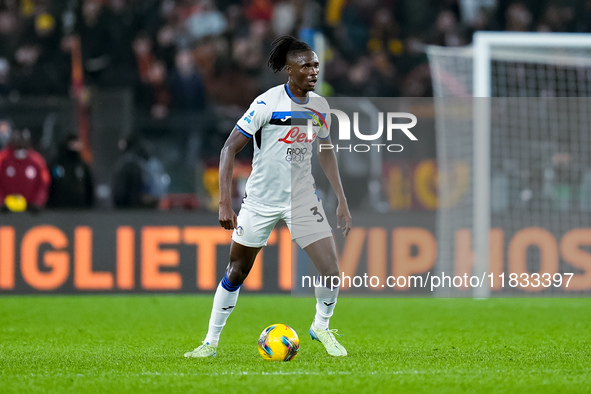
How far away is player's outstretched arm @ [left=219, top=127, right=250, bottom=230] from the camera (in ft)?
21.0

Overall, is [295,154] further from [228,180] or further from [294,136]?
[228,180]

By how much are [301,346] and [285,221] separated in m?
1.30

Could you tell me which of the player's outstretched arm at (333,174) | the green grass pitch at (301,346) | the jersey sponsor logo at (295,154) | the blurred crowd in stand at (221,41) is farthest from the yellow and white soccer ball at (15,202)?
the jersey sponsor logo at (295,154)

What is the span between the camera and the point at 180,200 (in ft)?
39.8

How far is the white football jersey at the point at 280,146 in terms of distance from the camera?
666 centimetres

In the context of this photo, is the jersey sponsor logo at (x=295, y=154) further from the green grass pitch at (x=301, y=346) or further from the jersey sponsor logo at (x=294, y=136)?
the green grass pitch at (x=301, y=346)

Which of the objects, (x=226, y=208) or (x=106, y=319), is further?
(x=106, y=319)

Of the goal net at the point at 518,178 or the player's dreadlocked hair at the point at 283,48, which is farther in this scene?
the goal net at the point at 518,178

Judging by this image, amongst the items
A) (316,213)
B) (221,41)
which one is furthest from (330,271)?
(221,41)

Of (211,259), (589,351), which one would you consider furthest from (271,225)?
(211,259)

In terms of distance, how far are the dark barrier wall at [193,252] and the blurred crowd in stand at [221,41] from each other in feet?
5.29

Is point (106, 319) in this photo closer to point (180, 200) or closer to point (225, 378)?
point (180, 200)

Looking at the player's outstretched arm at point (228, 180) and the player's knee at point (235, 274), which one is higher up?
the player's outstretched arm at point (228, 180)

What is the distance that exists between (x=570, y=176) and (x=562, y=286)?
1307 millimetres
